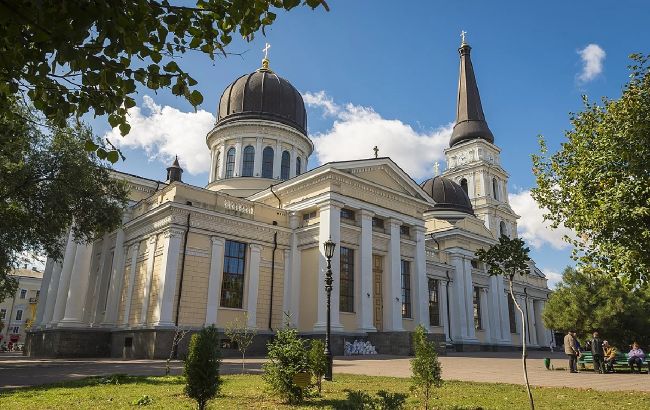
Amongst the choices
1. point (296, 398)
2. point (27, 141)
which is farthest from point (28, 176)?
point (296, 398)

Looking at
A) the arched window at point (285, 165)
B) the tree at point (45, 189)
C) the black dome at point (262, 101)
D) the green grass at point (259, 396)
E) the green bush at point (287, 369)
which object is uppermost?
the black dome at point (262, 101)

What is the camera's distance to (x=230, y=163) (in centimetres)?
3584

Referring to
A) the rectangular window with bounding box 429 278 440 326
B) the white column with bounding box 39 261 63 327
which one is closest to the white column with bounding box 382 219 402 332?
the rectangular window with bounding box 429 278 440 326

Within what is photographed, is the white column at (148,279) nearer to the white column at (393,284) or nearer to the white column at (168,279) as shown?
the white column at (168,279)

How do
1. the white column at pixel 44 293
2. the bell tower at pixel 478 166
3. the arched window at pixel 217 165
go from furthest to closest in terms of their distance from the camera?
the bell tower at pixel 478 166 → the arched window at pixel 217 165 → the white column at pixel 44 293

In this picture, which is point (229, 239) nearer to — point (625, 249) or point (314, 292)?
point (314, 292)

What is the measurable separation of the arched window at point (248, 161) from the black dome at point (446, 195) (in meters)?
18.2

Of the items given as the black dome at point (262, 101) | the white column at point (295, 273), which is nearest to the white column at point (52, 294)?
the white column at point (295, 273)

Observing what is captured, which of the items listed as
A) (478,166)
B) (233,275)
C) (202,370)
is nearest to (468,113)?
(478,166)

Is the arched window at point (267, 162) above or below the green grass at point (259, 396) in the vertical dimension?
above

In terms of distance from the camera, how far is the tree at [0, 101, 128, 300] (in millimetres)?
17547

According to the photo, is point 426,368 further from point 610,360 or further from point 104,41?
point 610,360

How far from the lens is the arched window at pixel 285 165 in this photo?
3528cm

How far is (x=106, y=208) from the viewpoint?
21297 mm
